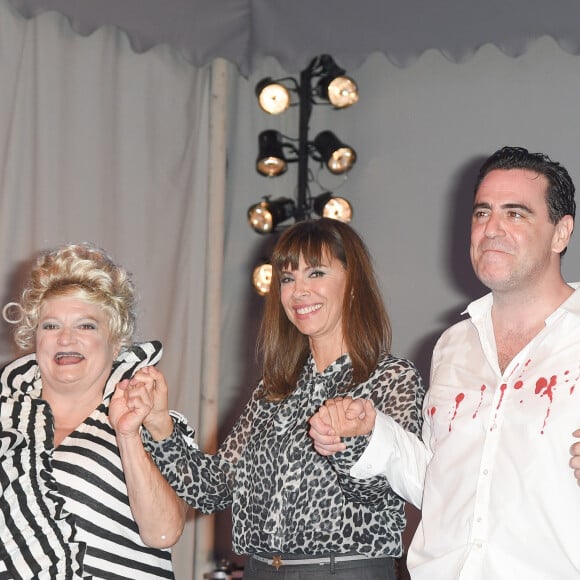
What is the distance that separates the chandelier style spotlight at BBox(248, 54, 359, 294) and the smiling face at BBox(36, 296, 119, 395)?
2.34 m

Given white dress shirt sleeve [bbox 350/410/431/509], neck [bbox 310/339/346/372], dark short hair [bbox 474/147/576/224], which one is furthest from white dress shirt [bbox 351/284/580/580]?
neck [bbox 310/339/346/372]

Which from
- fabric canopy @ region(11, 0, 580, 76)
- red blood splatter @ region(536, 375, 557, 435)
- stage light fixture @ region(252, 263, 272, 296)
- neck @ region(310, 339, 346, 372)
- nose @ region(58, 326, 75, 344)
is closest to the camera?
red blood splatter @ region(536, 375, 557, 435)

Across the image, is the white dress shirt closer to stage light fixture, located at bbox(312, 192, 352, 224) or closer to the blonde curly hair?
the blonde curly hair

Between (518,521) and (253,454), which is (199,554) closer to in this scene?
(253,454)

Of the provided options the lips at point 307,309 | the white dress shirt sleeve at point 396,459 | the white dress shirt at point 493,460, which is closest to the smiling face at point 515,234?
the white dress shirt at point 493,460

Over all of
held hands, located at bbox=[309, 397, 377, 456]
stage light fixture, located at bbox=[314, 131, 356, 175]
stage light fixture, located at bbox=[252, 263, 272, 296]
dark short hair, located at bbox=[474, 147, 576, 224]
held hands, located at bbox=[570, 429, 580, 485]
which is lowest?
held hands, located at bbox=[570, 429, 580, 485]

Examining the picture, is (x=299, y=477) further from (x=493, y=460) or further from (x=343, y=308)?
(x=493, y=460)

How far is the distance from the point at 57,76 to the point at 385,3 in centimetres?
176

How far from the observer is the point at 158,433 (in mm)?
2709

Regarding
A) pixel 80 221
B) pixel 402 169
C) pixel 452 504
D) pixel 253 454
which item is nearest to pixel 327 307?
pixel 253 454

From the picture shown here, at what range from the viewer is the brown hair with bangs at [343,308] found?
9.25 feet

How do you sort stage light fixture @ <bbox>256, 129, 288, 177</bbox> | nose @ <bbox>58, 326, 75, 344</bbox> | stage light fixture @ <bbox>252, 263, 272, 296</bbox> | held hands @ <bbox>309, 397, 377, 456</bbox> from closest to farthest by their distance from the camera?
held hands @ <bbox>309, 397, 377, 456</bbox>, nose @ <bbox>58, 326, 75, 344</bbox>, stage light fixture @ <bbox>252, 263, 272, 296</bbox>, stage light fixture @ <bbox>256, 129, 288, 177</bbox>

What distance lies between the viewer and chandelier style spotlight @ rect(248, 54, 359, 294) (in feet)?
17.4

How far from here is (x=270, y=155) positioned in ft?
17.7
